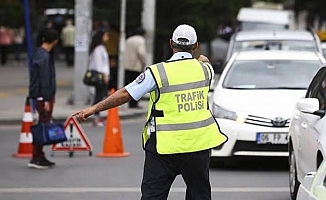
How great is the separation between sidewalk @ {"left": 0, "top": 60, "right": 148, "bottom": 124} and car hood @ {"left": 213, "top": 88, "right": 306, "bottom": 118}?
6.73 meters

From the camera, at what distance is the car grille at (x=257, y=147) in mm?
12477

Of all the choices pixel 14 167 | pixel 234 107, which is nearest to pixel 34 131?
pixel 14 167

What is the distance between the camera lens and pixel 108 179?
12.2m

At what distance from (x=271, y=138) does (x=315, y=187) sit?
6578 mm

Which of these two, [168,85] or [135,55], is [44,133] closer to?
[168,85]

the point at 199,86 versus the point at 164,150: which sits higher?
the point at 199,86

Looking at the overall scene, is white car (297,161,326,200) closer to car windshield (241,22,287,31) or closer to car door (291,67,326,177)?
car door (291,67,326,177)

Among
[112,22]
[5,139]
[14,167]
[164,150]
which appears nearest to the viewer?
[164,150]

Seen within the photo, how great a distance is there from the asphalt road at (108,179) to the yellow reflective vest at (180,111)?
3.56m

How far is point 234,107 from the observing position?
12.7 meters

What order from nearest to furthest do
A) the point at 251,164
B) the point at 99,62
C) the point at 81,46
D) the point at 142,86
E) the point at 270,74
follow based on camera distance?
the point at 142,86, the point at 251,164, the point at 270,74, the point at 99,62, the point at 81,46

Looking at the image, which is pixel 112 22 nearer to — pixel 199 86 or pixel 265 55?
pixel 265 55

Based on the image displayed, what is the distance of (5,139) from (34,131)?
3.88m

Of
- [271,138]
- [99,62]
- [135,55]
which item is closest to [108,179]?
[271,138]
